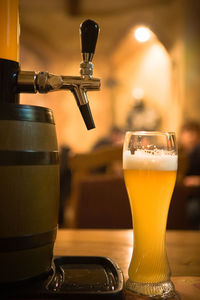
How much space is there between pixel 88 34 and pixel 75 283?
0.47 m

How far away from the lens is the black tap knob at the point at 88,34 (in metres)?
0.78

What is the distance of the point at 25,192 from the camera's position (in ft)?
2.27

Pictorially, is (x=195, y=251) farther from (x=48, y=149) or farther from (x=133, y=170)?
(x=48, y=149)

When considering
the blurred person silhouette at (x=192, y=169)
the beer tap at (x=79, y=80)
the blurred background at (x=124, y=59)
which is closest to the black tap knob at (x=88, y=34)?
the beer tap at (x=79, y=80)

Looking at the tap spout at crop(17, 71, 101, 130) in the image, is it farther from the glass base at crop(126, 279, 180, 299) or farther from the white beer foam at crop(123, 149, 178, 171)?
the glass base at crop(126, 279, 180, 299)

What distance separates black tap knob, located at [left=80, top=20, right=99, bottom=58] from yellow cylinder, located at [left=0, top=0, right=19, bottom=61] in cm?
13

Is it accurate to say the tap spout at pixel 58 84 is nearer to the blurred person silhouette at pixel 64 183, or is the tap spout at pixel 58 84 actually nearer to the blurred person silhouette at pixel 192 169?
the blurred person silhouette at pixel 192 169

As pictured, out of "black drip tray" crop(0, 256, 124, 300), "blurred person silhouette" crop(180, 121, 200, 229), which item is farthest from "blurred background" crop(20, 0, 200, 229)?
"black drip tray" crop(0, 256, 124, 300)

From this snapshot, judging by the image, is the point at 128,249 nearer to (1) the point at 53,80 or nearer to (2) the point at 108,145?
(1) the point at 53,80

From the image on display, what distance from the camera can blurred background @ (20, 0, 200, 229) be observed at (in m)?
6.79

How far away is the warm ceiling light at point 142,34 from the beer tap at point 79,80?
7637 mm

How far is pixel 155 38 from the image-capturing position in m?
8.11

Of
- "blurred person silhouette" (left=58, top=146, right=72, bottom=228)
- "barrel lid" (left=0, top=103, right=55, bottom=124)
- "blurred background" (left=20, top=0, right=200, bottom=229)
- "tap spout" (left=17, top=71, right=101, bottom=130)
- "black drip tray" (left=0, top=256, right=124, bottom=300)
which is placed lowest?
"blurred person silhouette" (left=58, top=146, right=72, bottom=228)

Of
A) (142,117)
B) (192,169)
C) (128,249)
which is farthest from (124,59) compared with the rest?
(128,249)
